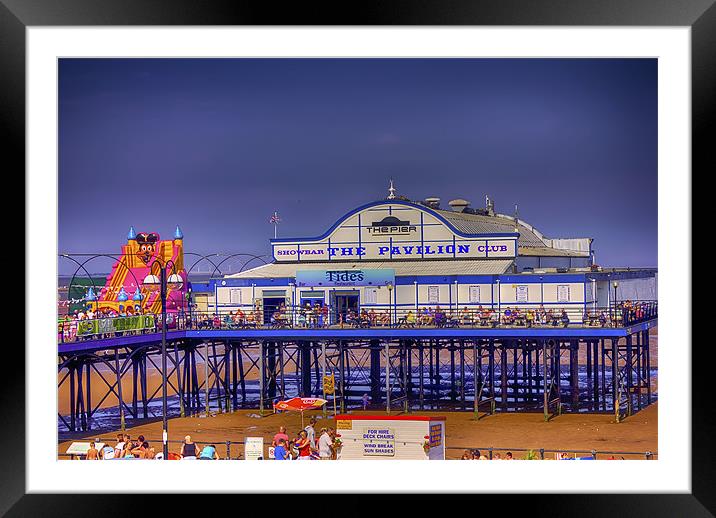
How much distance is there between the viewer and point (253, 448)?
1791 centimetres

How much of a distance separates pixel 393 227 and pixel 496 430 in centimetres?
665

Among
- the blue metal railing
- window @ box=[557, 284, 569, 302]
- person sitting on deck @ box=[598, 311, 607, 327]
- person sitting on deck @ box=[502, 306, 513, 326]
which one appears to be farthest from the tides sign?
person sitting on deck @ box=[598, 311, 607, 327]

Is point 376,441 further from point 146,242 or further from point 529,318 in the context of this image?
point 146,242

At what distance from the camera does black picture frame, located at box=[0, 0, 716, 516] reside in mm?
9875

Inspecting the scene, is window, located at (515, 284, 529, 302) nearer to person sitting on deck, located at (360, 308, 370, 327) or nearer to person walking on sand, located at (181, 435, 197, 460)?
person sitting on deck, located at (360, 308, 370, 327)

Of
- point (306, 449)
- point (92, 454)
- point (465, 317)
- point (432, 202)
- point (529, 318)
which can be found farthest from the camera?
point (432, 202)

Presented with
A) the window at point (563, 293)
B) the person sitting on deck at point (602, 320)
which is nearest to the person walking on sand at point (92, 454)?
the person sitting on deck at point (602, 320)

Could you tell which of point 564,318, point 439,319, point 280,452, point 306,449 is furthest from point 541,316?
point 280,452
